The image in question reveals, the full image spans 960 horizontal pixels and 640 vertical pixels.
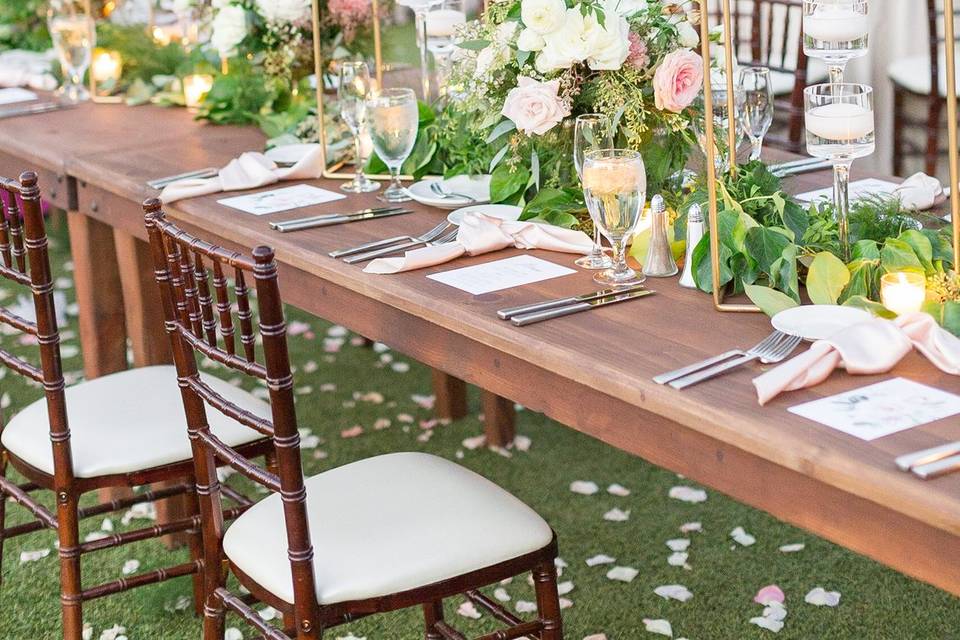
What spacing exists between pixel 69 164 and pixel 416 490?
137 centimetres

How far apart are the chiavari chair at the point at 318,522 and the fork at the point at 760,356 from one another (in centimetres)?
39

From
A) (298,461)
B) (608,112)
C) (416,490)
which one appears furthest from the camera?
(608,112)

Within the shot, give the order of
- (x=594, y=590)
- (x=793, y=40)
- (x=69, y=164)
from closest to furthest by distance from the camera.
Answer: (x=594, y=590) < (x=69, y=164) < (x=793, y=40)

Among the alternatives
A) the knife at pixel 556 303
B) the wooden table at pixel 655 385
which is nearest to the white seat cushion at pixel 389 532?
the wooden table at pixel 655 385

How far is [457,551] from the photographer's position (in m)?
1.65

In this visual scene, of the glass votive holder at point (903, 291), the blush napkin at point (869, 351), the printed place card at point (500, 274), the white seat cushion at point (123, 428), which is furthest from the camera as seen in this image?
the white seat cushion at point (123, 428)

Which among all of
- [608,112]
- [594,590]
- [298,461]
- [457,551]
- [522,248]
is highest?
[608,112]

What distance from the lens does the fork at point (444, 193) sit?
2.25 meters

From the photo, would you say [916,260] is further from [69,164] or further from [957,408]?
[69,164]

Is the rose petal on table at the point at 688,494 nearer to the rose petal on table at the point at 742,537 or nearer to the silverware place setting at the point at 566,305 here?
the rose petal on table at the point at 742,537

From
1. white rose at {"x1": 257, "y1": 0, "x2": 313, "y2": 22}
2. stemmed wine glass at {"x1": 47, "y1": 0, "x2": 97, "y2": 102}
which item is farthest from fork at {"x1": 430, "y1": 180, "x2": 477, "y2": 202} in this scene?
stemmed wine glass at {"x1": 47, "y1": 0, "x2": 97, "y2": 102}

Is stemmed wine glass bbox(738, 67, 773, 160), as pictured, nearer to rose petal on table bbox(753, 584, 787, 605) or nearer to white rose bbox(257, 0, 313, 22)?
rose petal on table bbox(753, 584, 787, 605)

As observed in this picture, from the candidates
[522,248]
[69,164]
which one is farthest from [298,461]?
[69,164]

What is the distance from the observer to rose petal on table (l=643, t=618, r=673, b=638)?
91.0 inches
